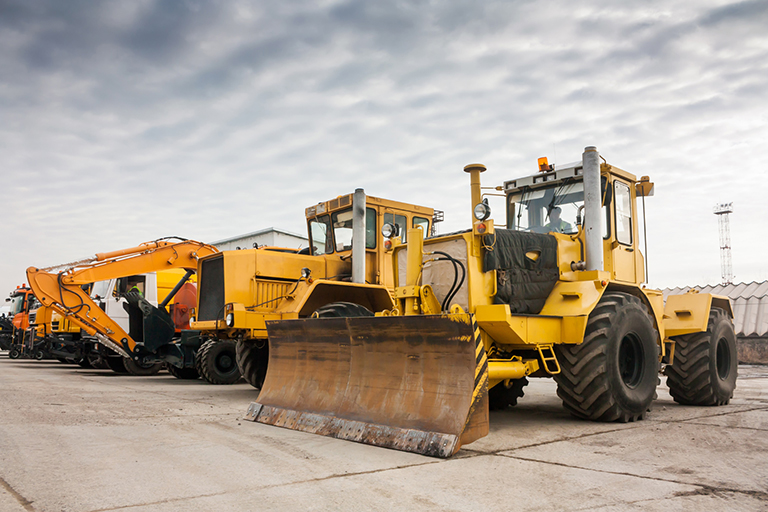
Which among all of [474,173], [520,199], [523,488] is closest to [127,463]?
[523,488]

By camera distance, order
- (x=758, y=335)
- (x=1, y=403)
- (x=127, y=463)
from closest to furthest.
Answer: (x=127, y=463) < (x=1, y=403) < (x=758, y=335)

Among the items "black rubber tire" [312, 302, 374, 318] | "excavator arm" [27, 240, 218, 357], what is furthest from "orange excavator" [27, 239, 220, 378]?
"black rubber tire" [312, 302, 374, 318]

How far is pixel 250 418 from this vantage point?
6820 mm

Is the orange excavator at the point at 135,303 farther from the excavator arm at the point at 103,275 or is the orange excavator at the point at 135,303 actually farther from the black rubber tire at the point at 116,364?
the black rubber tire at the point at 116,364

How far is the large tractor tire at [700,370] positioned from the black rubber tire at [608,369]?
1705 millimetres

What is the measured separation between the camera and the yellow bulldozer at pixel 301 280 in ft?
30.7

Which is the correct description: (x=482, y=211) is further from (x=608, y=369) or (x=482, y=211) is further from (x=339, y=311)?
(x=339, y=311)

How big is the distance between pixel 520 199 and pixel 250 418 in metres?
4.46

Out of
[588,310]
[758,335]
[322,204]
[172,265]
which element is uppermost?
[322,204]

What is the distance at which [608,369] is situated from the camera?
20.6 ft

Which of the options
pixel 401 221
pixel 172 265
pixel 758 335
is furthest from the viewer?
pixel 758 335

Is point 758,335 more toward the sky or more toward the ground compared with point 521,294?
more toward the ground

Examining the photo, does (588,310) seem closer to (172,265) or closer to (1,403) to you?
(1,403)

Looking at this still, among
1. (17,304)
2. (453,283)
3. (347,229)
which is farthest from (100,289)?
(453,283)
